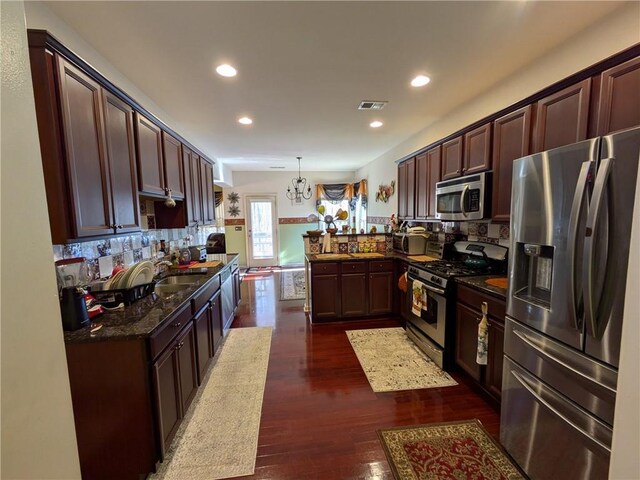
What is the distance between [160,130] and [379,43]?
6.75 feet

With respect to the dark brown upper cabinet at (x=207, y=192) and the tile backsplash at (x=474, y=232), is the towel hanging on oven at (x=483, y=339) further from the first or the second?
the dark brown upper cabinet at (x=207, y=192)

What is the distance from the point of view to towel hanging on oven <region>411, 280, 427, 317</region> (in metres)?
2.80

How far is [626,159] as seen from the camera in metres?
1.09

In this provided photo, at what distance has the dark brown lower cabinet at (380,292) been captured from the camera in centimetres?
368

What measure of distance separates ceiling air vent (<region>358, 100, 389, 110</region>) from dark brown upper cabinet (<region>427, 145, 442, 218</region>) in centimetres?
80

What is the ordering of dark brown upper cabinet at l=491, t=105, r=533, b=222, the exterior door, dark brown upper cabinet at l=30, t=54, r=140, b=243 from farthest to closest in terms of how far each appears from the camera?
the exterior door → dark brown upper cabinet at l=491, t=105, r=533, b=222 → dark brown upper cabinet at l=30, t=54, r=140, b=243

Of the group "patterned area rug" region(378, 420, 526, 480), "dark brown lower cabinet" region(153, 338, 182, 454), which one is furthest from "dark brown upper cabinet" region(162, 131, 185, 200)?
"patterned area rug" region(378, 420, 526, 480)

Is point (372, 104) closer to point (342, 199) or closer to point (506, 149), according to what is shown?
point (506, 149)

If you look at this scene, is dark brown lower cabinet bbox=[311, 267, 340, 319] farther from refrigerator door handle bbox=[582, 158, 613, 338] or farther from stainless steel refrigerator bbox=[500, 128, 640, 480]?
refrigerator door handle bbox=[582, 158, 613, 338]

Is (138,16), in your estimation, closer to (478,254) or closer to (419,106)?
(419,106)

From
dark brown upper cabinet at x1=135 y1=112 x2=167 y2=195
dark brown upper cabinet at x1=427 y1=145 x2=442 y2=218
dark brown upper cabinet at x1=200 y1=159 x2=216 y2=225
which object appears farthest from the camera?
dark brown upper cabinet at x1=200 y1=159 x2=216 y2=225

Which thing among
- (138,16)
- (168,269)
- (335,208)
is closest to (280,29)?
(138,16)

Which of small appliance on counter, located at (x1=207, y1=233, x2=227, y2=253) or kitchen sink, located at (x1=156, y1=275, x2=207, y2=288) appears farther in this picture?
small appliance on counter, located at (x1=207, y1=233, x2=227, y2=253)

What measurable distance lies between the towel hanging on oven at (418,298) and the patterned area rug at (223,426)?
5.50 feet
